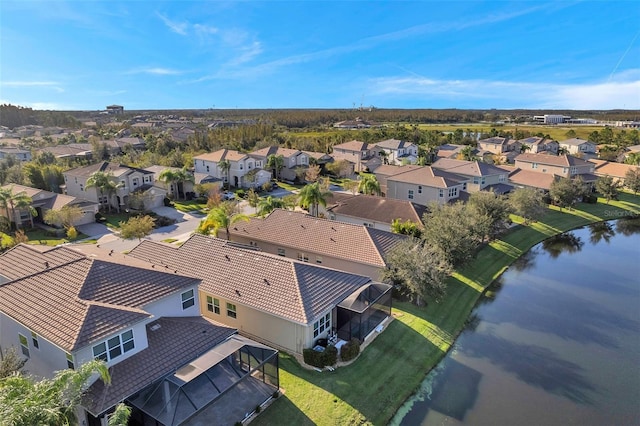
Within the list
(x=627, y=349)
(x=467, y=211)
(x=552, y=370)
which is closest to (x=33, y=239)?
(x=467, y=211)

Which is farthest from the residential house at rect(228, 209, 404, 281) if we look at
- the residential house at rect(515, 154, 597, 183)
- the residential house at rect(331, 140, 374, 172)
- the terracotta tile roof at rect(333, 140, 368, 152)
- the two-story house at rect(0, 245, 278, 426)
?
the terracotta tile roof at rect(333, 140, 368, 152)

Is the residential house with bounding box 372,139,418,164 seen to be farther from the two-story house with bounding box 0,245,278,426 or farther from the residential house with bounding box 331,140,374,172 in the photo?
the two-story house with bounding box 0,245,278,426

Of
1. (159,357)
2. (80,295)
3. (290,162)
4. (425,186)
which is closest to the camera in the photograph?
(159,357)

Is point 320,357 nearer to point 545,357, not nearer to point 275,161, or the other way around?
point 545,357

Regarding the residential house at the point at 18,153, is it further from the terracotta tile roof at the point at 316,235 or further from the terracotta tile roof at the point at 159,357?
the terracotta tile roof at the point at 159,357

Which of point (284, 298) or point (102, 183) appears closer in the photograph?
point (284, 298)

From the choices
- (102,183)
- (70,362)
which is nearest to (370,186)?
(102,183)
